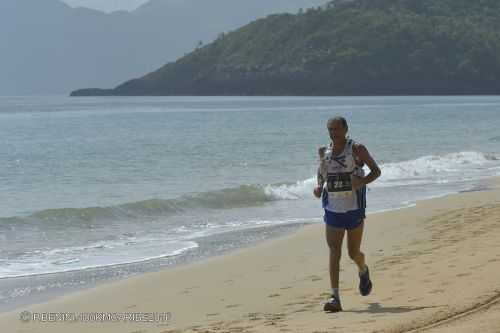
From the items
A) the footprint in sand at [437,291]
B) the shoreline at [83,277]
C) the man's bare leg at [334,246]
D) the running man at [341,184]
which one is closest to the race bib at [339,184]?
the running man at [341,184]

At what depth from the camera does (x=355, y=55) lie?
15638 cm

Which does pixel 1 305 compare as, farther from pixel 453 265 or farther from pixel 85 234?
pixel 85 234

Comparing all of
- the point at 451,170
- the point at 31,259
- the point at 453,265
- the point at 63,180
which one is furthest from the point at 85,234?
the point at 451,170

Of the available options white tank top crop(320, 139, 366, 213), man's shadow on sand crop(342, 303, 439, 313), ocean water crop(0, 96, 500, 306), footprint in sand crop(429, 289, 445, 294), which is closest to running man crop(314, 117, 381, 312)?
white tank top crop(320, 139, 366, 213)

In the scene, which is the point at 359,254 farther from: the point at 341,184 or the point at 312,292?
the point at 312,292

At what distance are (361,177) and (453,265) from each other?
2.07 meters

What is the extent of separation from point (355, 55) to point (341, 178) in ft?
499

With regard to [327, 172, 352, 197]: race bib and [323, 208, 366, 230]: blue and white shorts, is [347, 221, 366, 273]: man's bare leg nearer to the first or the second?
[323, 208, 366, 230]: blue and white shorts

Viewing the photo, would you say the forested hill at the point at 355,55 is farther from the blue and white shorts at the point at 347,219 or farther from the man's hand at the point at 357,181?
the man's hand at the point at 357,181

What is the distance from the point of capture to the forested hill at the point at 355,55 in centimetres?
15462

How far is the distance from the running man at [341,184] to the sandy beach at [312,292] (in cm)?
57

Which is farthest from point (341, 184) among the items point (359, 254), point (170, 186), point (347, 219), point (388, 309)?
point (170, 186)

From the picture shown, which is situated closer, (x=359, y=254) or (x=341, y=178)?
(x=341, y=178)

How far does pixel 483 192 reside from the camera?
17734mm
